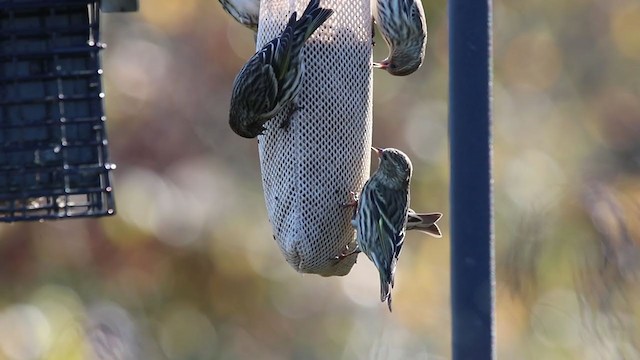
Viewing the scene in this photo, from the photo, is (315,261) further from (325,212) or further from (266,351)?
(266,351)

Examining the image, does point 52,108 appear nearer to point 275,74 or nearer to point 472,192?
point 275,74

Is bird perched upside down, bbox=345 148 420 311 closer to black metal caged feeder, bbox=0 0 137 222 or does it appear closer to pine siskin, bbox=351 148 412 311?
pine siskin, bbox=351 148 412 311

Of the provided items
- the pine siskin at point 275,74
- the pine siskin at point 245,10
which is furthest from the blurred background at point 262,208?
the pine siskin at point 275,74

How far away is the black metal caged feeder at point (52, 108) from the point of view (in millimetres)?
4977

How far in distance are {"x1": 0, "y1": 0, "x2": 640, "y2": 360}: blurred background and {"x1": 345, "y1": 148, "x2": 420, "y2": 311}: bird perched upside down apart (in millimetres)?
2393

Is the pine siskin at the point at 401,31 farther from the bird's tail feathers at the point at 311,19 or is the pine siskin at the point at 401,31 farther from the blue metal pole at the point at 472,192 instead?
the blue metal pole at the point at 472,192

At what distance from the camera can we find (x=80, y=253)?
977 centimetres

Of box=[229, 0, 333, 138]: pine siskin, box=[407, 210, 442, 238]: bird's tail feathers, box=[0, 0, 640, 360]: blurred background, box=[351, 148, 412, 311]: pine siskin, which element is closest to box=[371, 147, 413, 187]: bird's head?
box=[351, 148, 412, 311]: pine siskin

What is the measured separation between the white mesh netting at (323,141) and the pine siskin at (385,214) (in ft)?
0.33

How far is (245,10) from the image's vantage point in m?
5.09

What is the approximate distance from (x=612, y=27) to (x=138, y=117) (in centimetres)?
431

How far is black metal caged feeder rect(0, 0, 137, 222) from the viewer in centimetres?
498

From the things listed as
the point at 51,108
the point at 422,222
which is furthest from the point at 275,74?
the point at 422,222

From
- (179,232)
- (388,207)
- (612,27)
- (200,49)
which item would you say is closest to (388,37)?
(388,207)
